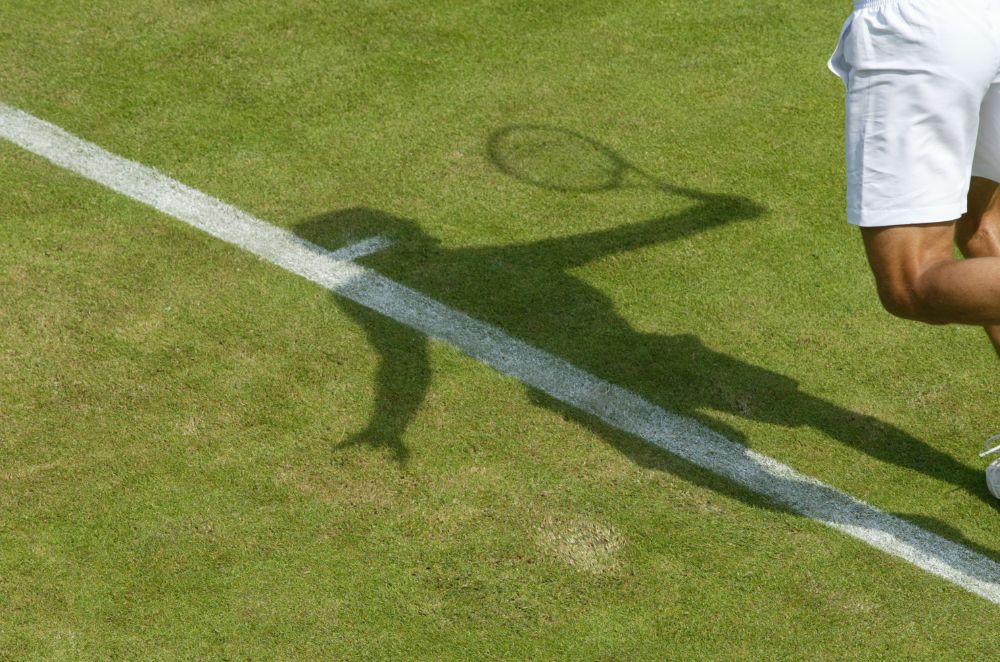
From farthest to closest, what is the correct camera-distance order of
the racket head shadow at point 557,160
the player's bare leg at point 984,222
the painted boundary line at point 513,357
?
the racket head shadow at point 557,160 < the player's bare leg at point 984,222 < the painted boundary line at point 513,357

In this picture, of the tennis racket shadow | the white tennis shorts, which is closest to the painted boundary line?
the tennis racket shadow

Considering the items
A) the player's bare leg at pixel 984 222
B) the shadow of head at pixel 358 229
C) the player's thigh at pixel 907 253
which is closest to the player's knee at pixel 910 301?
Answer: the player's thigh at pixel 907 253

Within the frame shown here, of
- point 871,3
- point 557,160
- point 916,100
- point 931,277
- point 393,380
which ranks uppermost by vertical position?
point 871,3

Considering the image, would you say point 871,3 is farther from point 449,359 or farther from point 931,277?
point 449,359

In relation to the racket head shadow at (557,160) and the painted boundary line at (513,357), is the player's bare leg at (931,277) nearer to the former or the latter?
the painted boundary line at (513,357)

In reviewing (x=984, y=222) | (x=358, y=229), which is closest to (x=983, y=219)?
(x=984, y=222)

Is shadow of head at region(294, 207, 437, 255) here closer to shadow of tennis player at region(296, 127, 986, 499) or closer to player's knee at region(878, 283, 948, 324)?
shadow of tennis player at region(296, 127, 986, 499)
